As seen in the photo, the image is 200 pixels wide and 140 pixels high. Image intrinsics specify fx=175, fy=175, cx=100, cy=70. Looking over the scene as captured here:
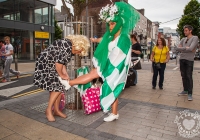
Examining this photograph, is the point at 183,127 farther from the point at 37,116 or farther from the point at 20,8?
the point at 20,8

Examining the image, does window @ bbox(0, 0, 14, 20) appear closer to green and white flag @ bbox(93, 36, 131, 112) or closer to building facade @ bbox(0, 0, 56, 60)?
building facade @ bbox(0, 0, 56, 60)

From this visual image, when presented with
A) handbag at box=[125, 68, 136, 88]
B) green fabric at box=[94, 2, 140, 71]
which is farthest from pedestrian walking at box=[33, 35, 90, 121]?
handbag at box=[125, 68, 136, 88]

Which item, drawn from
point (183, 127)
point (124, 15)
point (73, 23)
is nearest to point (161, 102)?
point (183, 127)

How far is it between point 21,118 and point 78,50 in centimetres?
165

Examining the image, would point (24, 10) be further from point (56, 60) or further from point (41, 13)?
point (56, 60)

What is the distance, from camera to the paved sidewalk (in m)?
2.60

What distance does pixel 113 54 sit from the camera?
106 inches

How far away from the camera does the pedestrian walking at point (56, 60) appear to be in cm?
274

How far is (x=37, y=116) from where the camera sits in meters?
3.30

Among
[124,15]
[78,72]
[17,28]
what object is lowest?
[78,72]

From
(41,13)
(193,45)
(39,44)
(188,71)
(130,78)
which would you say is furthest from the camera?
(39,44)

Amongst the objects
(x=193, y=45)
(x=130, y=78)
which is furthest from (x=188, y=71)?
(x=130, y=78)

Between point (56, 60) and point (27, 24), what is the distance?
16.3 metres

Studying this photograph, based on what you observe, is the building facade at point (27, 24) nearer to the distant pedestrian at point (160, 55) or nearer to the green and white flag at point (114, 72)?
the distant pedestrian at point (160, 55)
